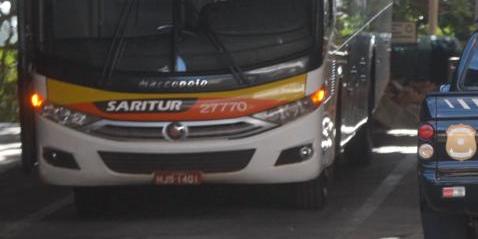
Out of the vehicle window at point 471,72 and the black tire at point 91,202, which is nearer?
the vehicle window at point 471,72

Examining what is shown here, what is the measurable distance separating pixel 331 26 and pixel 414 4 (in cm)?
1555

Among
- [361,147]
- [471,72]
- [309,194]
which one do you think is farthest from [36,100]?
[361,147]

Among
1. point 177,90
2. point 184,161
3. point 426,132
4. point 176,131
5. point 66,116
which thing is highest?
point 426,132

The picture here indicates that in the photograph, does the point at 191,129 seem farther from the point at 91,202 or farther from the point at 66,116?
the point at 91,202

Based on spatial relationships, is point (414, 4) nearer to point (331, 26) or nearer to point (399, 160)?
point (399, 160)

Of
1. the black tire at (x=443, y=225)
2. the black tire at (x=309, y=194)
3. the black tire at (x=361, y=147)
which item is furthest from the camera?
the black tire at (x=361, y=147)

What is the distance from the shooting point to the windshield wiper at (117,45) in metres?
10.1

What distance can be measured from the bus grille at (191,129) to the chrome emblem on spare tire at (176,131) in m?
0.03

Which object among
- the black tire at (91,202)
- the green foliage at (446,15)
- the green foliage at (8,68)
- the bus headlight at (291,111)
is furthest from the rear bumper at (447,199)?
the green foliage at (446,15)

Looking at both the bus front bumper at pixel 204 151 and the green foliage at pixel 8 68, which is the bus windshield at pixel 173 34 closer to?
the bus front bumper at pixel 204 151

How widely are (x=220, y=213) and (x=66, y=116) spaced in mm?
1816

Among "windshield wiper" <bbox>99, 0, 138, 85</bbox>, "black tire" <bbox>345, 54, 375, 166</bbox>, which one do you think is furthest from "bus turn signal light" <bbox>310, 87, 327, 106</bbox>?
"black tire" <bbox>345, 54, 375, 166</bbox>

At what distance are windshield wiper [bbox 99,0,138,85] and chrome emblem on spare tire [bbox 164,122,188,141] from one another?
25.1 inches

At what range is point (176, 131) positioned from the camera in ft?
32.7
